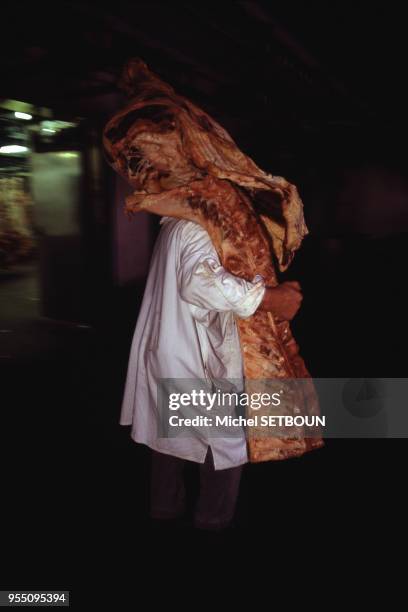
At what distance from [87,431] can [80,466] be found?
487 mm

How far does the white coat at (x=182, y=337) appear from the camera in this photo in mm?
2065

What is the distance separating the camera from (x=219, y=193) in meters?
2.12

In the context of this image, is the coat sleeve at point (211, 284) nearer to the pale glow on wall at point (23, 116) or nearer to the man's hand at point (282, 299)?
the man's hand at point (282, 299)

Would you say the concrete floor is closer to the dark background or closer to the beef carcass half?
the dark background

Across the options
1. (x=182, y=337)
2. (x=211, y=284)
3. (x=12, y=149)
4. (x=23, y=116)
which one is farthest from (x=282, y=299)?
(x=12, y=149)

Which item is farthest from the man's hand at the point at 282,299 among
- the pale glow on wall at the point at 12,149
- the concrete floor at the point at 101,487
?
the pale glow on wall at the point at 12,149

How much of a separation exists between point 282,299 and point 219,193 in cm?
55

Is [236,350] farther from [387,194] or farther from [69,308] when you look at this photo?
[387,194]

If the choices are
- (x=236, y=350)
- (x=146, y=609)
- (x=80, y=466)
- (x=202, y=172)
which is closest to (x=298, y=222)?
(x=202, y=172)

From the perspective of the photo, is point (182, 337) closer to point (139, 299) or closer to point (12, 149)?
point (139, 299)

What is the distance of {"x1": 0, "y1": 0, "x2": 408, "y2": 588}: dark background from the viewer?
8.32ft

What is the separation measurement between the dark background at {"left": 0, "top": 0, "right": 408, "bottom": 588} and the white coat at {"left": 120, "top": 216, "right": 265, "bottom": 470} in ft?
2.31

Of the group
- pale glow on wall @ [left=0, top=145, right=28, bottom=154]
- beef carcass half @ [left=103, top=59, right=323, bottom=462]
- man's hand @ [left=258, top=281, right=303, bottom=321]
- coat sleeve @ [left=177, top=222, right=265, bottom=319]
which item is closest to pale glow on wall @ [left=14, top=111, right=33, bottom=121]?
pale glow on wall @ [left=0, top=145, right=28, bottom=154]

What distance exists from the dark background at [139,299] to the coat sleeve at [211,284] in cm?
125
